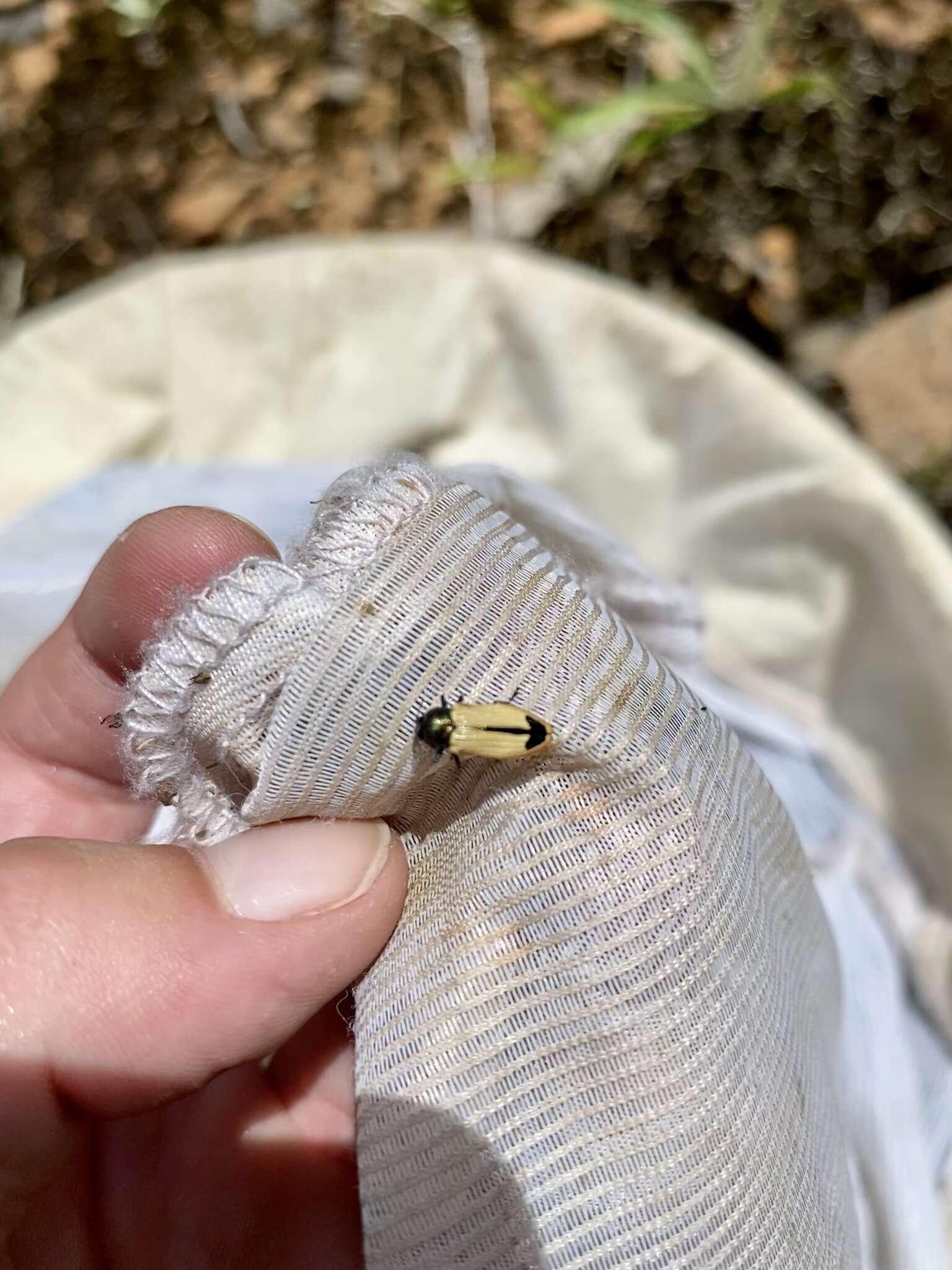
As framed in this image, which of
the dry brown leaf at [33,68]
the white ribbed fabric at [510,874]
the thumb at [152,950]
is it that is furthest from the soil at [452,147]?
the thumb at [152,950]

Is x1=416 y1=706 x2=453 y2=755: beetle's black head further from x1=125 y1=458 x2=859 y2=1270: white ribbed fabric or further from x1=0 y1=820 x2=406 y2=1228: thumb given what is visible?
x1=0 y1=820 x2=406 y2=1228: thumb

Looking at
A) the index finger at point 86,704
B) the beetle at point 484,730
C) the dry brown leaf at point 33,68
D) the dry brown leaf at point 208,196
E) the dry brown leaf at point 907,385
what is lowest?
the dry brown leaf at point 907,385

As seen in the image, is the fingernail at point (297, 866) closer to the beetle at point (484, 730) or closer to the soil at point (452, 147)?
the beetle at point (484, 730)

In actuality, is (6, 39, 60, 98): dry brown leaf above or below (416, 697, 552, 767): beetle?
above

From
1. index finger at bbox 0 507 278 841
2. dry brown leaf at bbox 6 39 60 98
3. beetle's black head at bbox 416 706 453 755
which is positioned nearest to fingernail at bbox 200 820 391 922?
beetle's black head at bbox 416 706 453 755

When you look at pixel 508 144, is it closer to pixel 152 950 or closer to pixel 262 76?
pixel 262 76

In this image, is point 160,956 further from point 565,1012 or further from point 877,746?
point 877,746
